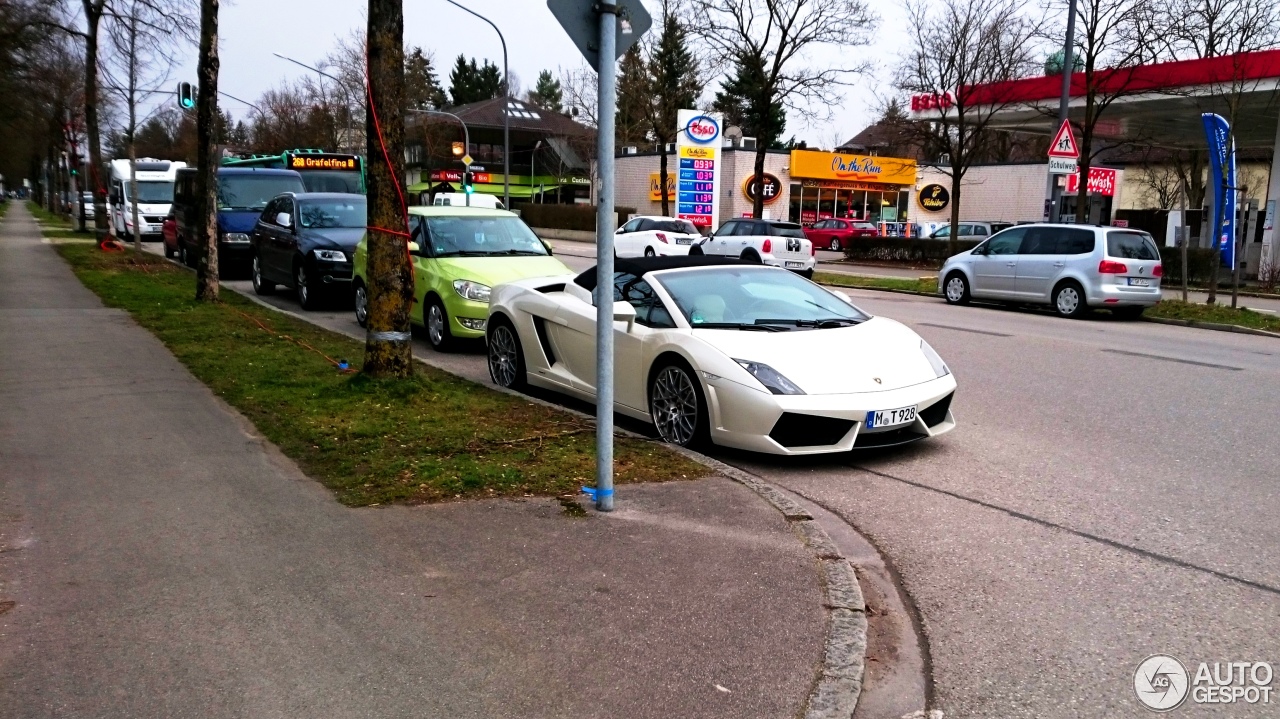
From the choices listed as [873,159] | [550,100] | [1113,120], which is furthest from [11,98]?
[550,100]

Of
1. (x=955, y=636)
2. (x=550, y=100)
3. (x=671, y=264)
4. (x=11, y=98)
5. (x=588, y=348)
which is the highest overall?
(x=550, y=100)

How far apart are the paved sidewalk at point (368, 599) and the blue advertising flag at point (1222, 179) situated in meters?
A: 15.6

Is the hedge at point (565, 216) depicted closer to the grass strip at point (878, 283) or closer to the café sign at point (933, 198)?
the café sign at point (933, 198)

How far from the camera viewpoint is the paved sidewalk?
3529 millimetres

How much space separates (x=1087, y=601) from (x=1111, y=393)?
5.62m

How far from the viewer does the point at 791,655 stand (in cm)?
389

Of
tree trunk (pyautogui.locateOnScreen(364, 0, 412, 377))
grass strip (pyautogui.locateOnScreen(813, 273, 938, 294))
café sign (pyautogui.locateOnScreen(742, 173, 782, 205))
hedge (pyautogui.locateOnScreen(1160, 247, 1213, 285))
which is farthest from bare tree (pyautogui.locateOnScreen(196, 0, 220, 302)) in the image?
café sign (pyautogui.locateOnScreen(742, 173, 782, 205))

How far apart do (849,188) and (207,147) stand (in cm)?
4888

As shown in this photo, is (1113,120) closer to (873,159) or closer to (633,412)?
(873,159)

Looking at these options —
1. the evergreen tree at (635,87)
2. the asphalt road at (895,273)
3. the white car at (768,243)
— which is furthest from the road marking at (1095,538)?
the evergreen tree at (635,87)

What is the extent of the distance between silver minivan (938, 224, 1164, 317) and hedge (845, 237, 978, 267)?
15575 mm

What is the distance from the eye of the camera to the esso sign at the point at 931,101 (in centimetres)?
3169

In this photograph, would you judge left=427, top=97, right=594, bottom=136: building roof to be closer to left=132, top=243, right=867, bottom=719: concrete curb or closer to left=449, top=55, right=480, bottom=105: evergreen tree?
left=449, top=55, right=480, bottom=105: evergreen tree

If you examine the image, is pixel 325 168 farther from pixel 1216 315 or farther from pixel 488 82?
pixel 488 82
